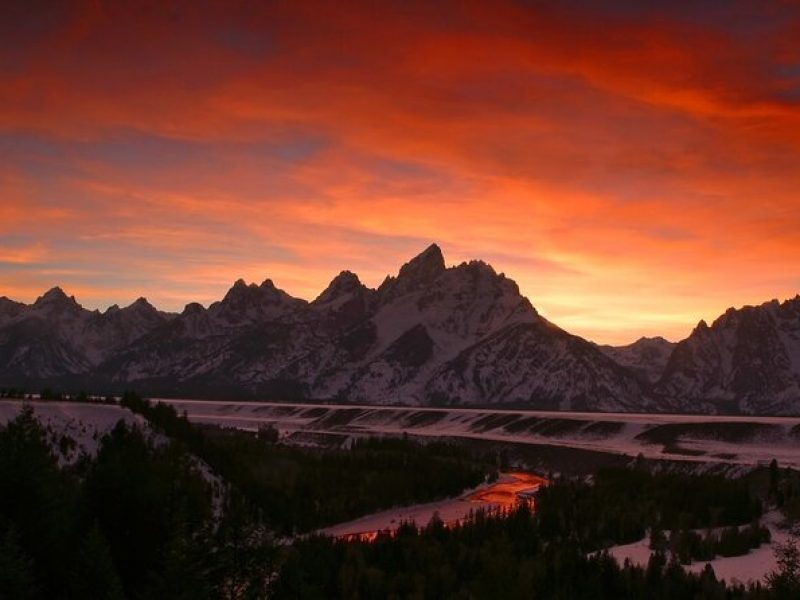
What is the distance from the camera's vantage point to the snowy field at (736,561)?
319 ft

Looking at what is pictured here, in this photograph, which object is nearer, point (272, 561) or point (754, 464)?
point (272, 561)

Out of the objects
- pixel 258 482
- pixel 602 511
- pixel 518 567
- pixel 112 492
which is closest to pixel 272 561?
pixel 112 492

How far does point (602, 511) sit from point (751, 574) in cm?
4142

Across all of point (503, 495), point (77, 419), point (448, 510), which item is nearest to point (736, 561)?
point (448, 510)

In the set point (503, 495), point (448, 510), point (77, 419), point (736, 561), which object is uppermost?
point (77, 419)

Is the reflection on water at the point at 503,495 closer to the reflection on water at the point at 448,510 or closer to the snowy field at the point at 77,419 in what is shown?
the reflection on water at the point at 448,510

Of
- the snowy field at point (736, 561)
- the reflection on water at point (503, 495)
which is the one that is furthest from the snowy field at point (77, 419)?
the snowy field at point (736, 561)

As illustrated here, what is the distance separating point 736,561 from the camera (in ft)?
346

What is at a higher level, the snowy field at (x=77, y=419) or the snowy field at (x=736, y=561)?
the snowy field at (x=77, y=419)

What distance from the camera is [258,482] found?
168m

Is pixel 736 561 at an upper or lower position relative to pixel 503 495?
upper

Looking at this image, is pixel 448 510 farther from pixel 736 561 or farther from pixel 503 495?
pixel 736 561

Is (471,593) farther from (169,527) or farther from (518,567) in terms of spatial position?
(169,527)

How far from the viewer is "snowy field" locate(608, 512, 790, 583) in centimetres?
9731
